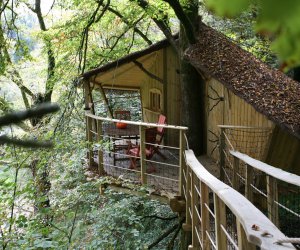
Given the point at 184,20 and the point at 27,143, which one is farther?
the point at 184,20

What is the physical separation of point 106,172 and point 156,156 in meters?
1.82

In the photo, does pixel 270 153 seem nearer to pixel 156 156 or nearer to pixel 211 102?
pixel 211 102

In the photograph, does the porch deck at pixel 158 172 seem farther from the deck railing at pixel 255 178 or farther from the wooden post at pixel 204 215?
the wooden post at pixel 204 215

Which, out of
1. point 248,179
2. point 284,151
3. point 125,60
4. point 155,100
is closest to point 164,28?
point 125,60

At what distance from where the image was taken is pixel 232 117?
7.81 meters

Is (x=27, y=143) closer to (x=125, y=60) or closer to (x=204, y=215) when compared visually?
(x=204, y=215)

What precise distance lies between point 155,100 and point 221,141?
5214mm

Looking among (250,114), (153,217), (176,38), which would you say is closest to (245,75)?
(250,114)

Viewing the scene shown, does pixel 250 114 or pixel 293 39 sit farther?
pixel 250 114

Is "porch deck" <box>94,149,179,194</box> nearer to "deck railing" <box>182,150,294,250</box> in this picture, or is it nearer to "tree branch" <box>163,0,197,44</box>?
"deck railing" <box>182,150,294,250</box>

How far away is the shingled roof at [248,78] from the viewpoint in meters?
5.92

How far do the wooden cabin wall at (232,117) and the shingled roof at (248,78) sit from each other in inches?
18.7

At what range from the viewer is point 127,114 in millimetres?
12266

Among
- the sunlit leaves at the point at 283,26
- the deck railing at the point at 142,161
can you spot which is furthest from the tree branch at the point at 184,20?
the sunlit leaves at the point at 283,26
